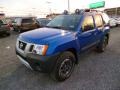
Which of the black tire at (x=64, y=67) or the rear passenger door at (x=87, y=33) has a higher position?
the rear passenger door at (x=87, y=33)

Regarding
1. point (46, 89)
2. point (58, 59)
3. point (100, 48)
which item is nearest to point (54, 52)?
point (58, 59)

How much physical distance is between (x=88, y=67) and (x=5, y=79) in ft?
8.59

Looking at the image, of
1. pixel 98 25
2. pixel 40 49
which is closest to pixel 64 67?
pixel 40 49

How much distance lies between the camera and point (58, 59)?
3047 mm

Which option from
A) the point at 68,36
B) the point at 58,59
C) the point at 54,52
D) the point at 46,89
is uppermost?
the point at 68,36

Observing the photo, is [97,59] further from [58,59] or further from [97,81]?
[58,59]

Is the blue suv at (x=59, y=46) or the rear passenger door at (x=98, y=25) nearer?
the blue suv at (x=59, y=46)

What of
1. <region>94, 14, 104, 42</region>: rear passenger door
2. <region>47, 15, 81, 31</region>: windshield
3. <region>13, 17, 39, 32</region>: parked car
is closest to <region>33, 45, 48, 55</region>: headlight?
<region>47, 15, 81, 31</region>: windshield

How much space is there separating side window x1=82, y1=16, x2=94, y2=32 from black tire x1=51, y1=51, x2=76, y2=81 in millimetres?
1001

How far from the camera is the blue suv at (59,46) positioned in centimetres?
286

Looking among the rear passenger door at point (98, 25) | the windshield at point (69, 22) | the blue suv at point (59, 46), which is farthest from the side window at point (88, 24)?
the rear passenger door at point (98, 25)

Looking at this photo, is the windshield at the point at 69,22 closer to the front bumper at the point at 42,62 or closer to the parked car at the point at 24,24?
the front bumper at the point at 42,62

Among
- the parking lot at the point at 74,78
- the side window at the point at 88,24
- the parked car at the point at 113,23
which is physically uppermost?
the side window at the point at 88,24

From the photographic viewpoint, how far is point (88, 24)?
408cm
